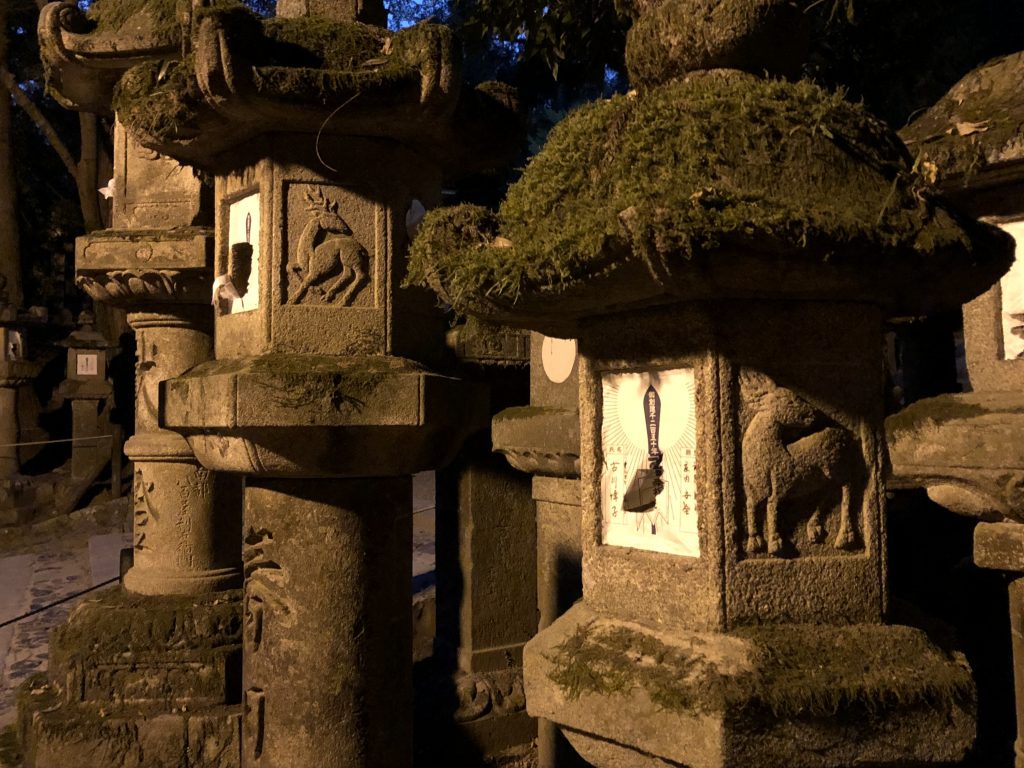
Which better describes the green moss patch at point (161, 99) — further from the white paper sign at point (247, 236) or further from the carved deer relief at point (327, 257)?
the carved deer relief at point (327, 257)

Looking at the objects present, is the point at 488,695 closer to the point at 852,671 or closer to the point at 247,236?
the point at 247,236

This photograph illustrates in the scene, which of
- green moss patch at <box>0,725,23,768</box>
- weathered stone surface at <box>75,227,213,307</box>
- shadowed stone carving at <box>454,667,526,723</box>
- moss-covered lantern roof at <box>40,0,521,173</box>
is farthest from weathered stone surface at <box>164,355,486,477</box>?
green moss patch at <box>0,725,23,768</box>

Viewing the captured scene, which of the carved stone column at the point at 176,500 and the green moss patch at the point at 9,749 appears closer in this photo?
the green moss patch at the point at 9,749

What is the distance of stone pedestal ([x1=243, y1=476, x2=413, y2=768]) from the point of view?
3701mm

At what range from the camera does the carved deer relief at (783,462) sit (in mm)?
2164

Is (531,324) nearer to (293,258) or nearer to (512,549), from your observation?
(293,258)

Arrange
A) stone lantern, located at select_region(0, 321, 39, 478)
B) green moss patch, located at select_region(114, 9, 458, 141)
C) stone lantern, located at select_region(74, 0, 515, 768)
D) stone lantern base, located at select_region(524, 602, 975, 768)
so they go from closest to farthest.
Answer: stone lantern base, located at select_region(524, 602, 975, 768), green moss patch, located at select_region(114, 9, 458, 141), stone lantern, located at select_region(74, 0, 515, 768), stone lantern, located at select_region(0, 321, 39, 478)

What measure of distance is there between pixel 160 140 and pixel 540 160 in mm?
2107

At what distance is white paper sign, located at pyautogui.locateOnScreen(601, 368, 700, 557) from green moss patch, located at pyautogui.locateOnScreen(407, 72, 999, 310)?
0.40m

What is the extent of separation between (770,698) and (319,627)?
2.20m

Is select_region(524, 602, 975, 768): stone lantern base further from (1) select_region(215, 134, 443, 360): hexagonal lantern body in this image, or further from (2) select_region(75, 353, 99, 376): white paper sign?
(2) select_region(75, 353, 99, 376): white paper sign

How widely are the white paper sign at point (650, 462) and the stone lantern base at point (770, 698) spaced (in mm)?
247

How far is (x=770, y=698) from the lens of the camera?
6.54 feet

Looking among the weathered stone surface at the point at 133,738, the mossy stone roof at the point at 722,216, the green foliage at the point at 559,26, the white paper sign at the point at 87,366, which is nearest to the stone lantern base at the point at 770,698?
the mossy stone roof at the point at 722,216
